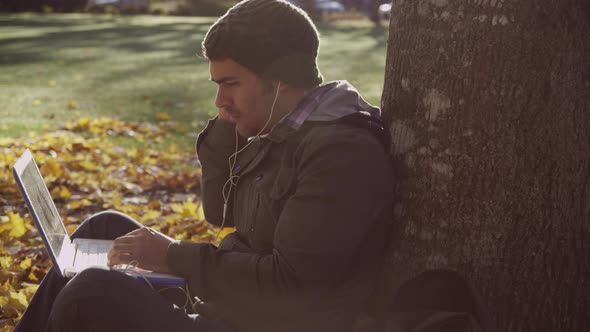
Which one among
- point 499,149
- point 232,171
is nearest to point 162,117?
point 232,171

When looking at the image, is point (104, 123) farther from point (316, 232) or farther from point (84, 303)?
point (316, 232)

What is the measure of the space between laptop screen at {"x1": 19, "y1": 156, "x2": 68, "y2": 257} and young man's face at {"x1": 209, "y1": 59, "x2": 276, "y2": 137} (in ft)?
2.14

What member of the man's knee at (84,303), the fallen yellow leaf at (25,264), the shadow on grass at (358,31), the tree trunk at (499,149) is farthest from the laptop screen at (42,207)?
the shadow on grass at (358,31)

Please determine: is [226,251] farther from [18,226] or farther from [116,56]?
[116,56]

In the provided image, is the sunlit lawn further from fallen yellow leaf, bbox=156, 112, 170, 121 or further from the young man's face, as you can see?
the young man's face

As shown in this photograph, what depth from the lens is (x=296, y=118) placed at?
7.78 ft

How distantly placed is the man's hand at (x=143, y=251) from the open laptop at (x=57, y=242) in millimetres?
30

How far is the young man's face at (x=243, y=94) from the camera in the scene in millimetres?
2420

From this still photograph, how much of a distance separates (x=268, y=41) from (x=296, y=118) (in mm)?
249

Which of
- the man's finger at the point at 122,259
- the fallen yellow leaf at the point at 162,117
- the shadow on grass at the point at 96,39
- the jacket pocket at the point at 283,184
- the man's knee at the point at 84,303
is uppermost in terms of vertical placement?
the jacket pocket at the point at 283,184

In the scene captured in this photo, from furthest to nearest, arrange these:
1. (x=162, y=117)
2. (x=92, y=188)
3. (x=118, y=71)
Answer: (x=118, y=71)
(x=162, y=117)
(x=92, y=188)

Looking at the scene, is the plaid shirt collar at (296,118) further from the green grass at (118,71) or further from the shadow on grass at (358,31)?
the shadow on grass at (358,31)

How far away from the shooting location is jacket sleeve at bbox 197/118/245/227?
114 inches

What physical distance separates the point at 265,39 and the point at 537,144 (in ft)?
2.88
